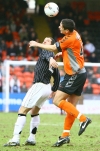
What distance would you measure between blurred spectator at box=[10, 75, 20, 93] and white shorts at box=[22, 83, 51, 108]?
10.8m

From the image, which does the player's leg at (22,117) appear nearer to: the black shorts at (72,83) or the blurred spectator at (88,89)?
the black shorts at (72,83)

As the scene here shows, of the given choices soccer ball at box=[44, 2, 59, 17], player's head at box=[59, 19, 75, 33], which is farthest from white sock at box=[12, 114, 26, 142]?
soccer ball at box=[44, 2, 59, 17]

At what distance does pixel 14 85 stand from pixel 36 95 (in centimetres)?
1116

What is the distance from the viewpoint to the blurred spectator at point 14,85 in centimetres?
2103

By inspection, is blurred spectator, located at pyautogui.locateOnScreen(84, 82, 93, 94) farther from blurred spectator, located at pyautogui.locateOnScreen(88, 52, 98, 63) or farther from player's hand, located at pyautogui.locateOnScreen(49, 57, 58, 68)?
→ player's hand, located at pyautogui.locateOnScreen(49, 57, 58, 68)

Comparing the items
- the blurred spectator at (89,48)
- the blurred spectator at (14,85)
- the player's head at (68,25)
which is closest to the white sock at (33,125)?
the player's head at (68,25)

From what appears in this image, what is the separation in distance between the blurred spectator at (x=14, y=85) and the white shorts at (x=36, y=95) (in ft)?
35.5

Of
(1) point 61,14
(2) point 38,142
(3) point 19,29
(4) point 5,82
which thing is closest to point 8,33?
(3) point 19,29

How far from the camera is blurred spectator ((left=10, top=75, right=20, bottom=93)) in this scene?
2103 centimetres

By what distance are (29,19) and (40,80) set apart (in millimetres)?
21479

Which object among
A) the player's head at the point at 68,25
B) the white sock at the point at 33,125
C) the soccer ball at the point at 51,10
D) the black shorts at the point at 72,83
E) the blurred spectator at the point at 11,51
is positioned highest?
the soccer ball at the point at 51,10

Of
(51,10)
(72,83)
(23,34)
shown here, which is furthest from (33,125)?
(23,34)

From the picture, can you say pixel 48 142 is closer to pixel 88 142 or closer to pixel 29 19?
pixel 88 142

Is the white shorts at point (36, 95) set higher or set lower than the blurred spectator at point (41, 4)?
higher
